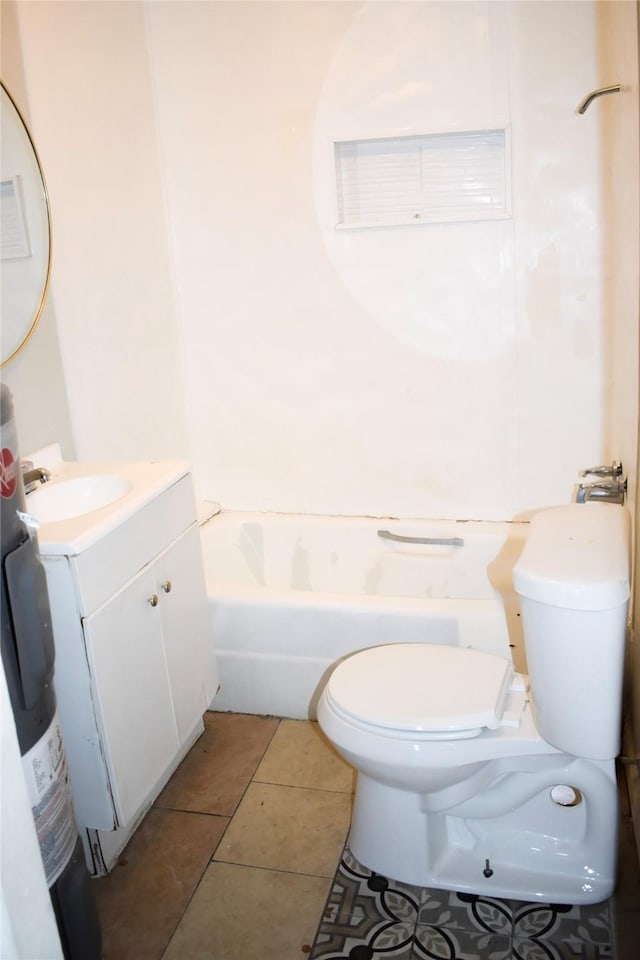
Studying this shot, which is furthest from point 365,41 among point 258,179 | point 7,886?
point 7,886

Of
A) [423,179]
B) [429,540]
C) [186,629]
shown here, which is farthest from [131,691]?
[423,179]

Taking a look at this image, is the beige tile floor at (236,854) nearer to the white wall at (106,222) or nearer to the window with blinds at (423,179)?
the white wall at (106,222)

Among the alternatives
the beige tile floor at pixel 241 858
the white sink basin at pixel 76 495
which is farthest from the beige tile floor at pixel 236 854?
the white sink basin at pixel 76 495

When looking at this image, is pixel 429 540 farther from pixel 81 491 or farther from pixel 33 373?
pixel 33 373

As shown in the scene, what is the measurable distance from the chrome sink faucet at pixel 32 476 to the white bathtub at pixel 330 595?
626 mm

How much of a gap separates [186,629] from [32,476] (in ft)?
1.76

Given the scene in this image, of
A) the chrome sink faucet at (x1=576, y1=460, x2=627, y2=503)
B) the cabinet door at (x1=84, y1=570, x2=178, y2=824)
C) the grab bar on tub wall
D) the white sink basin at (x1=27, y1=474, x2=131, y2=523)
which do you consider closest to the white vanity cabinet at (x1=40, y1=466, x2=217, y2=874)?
the cabinet door at (x1=84, y1=570, x2=178, y2=824)

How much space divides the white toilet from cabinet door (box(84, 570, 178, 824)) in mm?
417

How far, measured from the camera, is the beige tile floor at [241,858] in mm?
1685

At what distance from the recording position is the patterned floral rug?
5.30 ft

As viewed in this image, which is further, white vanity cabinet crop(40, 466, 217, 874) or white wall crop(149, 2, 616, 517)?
white wall crop(149, 2, 616, 517)

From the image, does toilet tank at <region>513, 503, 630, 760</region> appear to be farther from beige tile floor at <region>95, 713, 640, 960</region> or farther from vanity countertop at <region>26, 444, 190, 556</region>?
vanity countertop at <region>26, 444, 190, 556</region>

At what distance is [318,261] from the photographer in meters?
2.77

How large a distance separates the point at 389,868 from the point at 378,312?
1708mm
